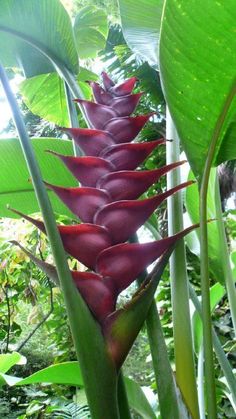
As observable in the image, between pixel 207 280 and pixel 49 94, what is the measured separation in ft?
2.47

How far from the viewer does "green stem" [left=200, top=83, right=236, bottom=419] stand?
1.43ft

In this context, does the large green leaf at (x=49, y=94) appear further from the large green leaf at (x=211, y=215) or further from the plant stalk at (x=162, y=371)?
the plant stalk at (x=162, y=371)

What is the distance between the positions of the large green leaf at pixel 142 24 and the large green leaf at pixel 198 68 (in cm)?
29

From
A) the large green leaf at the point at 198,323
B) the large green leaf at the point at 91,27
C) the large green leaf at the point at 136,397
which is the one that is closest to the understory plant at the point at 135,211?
the large green leaf at the point at 136,397

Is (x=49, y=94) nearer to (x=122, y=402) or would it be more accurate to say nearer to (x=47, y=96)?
(x=47, y=96)

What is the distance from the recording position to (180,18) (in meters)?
0.40

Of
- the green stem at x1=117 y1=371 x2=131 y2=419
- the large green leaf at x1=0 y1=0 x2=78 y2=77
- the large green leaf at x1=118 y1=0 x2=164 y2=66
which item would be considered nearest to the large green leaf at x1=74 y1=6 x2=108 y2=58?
the large green leaf at x1=118 y1=0 x2=164 y2=66

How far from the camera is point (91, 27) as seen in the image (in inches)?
44.1

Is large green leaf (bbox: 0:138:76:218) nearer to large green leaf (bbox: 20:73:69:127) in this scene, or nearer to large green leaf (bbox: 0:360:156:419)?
large green leaf (bbox: 0:360:156:419)

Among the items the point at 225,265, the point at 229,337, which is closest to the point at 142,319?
the point at 225,265

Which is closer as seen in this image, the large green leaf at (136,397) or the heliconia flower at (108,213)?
the heliconia flower at (108,213)

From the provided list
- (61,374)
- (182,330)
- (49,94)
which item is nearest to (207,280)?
(182,330)

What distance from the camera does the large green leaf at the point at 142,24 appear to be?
71 centimetres

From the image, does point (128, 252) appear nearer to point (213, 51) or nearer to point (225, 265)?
point (213, 51)
